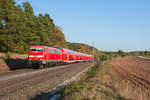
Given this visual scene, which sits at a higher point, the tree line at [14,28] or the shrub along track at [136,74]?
the tree line at [14,28]

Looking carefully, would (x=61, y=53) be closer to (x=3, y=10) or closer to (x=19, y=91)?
(x=3, y=10)

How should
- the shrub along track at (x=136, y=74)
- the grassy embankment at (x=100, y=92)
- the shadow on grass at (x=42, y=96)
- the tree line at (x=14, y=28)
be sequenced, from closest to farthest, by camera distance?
the grassy embankment at (x=100, y=92), the shadow on grass at (x=42, y=96), the shrub along track at (x=136, y=74), the tree line at (x=14, y=28)

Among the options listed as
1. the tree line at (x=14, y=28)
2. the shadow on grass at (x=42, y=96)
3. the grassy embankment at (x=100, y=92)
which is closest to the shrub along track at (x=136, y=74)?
the grassy embankment at (x=100, y=92)

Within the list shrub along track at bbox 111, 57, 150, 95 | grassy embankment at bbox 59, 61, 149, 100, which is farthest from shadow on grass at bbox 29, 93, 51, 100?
shrub along track at bbox 111, 57, 150, 95

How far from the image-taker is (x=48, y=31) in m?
51.4

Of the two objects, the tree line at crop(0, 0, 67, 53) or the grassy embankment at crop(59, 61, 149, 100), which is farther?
the tree line at crop(0, 0, 67, 53)

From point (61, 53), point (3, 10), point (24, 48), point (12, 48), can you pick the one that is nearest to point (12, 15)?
point (3, 10)

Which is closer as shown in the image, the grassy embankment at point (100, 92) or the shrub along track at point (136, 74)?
the grassy embankment at point (100, 92)

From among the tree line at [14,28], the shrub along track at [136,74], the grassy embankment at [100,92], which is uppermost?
the tree line at [14,28]

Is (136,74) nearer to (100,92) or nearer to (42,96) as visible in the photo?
(100,92)

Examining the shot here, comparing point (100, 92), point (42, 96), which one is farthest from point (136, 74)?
point (42, 96)

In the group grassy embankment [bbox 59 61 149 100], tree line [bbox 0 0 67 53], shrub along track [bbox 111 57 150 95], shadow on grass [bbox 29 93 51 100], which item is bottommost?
shrub along track [bbox 111 57 150 95]

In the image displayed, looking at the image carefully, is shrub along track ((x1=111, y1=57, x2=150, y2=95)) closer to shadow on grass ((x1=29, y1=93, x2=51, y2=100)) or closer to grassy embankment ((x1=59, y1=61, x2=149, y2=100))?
grassy embankment ((x1=59, y1=61, x2=149, y2=100))

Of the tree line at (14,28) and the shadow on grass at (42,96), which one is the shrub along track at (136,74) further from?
the tree line at (14,28)
